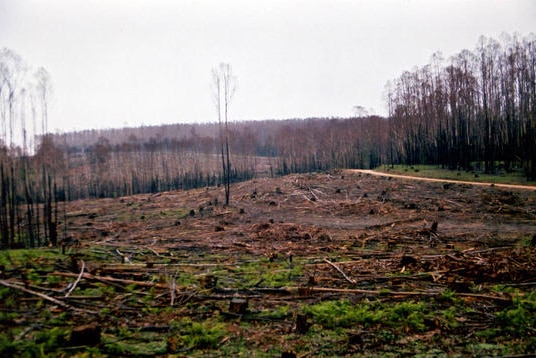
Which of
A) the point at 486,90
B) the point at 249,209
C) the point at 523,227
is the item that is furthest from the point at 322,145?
the point at 523,227

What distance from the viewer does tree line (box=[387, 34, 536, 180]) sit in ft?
111

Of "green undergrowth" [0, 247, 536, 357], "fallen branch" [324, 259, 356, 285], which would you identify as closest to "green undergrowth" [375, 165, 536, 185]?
"fallen branch" [324, 259, 356, 285]

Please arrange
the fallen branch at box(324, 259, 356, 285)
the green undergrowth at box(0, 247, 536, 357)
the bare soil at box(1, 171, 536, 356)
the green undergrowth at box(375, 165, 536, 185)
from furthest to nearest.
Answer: the green undergrowth at box(375, 165, 536, 185) → the fallen branch at box(324, 259, 356, 285) → the bare soil at box(1, 171, 536, 356) → the green undergrowth at box(0, 247, 536, 357)

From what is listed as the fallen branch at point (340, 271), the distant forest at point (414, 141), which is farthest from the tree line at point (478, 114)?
the fallen branch at point (340, 271)

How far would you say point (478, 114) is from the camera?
137 ft

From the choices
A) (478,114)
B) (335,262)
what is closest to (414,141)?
(478,114)

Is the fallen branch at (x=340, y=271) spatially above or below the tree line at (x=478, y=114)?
below

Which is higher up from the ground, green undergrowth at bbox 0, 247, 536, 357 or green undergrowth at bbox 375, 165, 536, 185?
green undergrowth at bbox 375, 165, 536, 185

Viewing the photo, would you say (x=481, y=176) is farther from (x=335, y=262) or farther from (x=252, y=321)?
(x=252, y=321)

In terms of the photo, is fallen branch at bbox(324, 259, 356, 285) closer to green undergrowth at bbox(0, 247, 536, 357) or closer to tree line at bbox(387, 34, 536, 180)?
green undergrowth at bbox(0, 247, 536, 357)

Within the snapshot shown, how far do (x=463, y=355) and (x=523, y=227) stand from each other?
41.7ft

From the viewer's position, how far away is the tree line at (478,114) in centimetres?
3388

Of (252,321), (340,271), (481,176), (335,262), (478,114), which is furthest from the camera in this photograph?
(478,114)

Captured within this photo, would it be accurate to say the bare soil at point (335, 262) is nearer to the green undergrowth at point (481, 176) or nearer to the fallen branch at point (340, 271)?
the fallen branch at point (340, 271)
